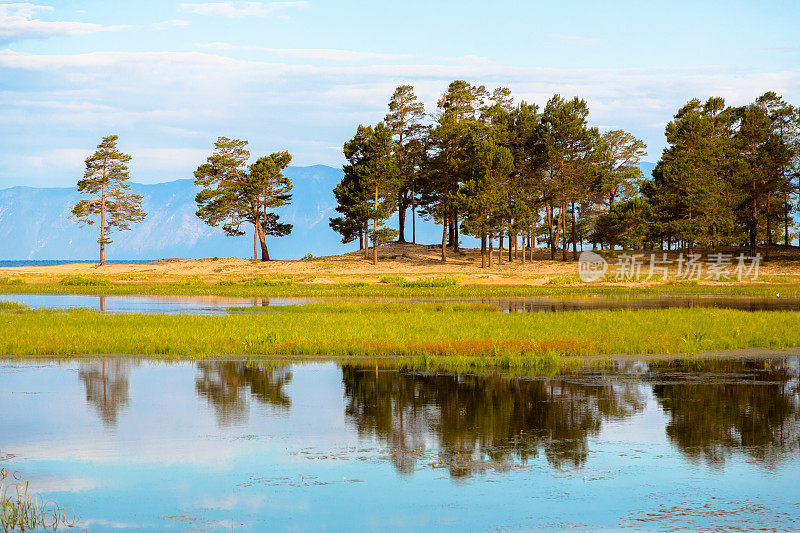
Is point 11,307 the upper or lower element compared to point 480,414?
upper

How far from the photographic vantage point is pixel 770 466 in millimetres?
14078

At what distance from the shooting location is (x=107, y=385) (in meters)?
22.4

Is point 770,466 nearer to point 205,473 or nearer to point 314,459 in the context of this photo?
point 314,459

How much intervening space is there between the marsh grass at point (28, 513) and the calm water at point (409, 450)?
298 mm

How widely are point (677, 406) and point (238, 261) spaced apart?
3414 inches

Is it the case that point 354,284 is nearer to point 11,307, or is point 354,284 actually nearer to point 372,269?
point 372,269

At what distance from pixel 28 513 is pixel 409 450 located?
254 inches

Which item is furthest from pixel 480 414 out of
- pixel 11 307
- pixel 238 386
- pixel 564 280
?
pixel 564 280

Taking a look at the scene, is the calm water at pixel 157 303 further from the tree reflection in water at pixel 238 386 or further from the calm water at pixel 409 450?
the calm water at pixel 409 450

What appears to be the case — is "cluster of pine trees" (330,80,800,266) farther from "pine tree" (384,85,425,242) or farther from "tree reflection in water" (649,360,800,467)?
"tree reflection in water" (649,360,800,467)

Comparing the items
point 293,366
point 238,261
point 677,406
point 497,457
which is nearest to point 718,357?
point 677,406

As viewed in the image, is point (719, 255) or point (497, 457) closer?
point (497, 457)

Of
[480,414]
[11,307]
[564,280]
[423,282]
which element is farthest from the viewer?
[564,280]

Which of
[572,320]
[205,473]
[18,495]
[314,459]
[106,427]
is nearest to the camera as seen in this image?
[18,495]
